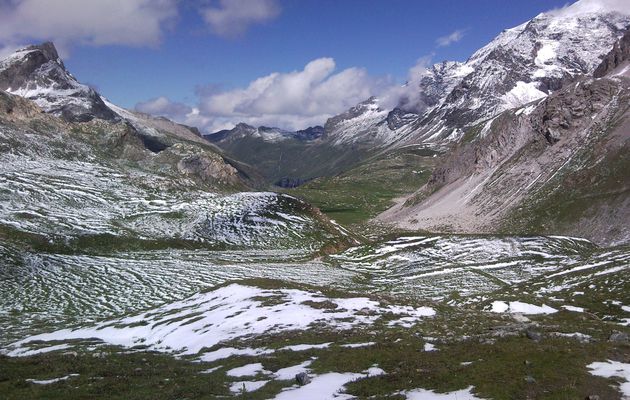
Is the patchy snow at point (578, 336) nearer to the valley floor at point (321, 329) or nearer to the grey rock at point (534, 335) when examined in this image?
the valley floor at point (321, 329)

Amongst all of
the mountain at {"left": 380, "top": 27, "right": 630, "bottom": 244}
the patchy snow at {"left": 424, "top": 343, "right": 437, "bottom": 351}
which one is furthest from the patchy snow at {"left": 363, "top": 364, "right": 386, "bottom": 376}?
the mountain at {"left": 380, "top": 27, "right": 630, "bottom": 244}

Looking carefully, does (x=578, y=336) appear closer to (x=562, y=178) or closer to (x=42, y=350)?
(x=42, y=350)

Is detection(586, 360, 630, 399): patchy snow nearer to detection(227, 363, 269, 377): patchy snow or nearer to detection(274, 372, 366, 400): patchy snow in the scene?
detection(274, 372, 366, 400): patchy snow

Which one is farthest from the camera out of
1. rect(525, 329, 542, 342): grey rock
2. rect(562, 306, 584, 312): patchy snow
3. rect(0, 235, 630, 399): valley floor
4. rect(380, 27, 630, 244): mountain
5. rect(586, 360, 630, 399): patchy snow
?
rect(380, 27, 630, 244): mountain

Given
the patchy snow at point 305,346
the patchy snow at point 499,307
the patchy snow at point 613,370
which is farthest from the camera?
the patchy snow at point 499,307

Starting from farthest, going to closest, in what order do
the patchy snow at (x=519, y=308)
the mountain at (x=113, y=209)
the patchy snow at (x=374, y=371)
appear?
the mountain at (x=113, y=209), the patchy snow at (x=519, y=308), the patchy snow at (x=374, y=371)

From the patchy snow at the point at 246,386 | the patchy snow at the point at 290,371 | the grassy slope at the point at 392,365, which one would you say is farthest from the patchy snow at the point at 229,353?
the patchy snow at the point at 246,386

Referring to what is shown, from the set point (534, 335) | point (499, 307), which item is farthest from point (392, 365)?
point (499, 307)
